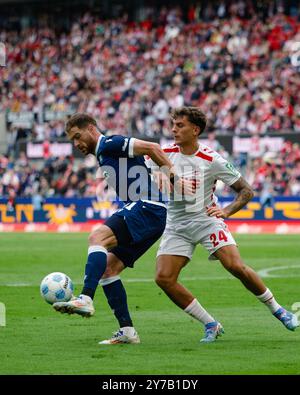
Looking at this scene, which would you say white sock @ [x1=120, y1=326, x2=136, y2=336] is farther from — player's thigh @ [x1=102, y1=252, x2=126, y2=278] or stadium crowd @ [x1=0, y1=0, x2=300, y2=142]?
stadium crowd @ [x1=0, y1=0, x2=300, y2=142]

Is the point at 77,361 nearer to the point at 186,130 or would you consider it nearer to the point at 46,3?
the point at 186,130

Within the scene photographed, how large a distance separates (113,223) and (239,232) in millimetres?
20498

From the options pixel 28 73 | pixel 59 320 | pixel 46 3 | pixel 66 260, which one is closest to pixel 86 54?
pixel 28 73

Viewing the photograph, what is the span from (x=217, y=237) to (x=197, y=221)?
0.87 feet

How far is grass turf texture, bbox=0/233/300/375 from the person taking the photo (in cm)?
829

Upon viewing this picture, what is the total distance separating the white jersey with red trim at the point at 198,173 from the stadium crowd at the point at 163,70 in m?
23.9

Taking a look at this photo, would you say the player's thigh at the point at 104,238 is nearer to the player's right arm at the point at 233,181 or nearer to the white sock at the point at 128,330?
the white sock at the point at 128,330

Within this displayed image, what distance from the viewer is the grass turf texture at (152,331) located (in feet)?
27.2

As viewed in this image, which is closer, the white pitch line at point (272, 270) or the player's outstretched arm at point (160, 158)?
the player's outstretched arm at point (160, 158)

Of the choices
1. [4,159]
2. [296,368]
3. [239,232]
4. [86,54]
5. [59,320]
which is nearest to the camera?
[296,368]

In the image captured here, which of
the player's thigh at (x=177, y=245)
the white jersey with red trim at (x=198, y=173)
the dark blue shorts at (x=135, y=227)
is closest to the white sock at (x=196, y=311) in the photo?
the player's thigh at (x=177, y=245)

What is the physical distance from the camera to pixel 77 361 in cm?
852

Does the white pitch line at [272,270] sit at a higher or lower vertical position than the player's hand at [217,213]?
lower

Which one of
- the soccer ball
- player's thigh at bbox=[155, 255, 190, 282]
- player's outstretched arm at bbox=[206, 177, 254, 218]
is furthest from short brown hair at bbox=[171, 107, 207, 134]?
the soccer ball
